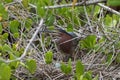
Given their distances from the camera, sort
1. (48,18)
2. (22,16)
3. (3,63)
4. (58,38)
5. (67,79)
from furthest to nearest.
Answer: (22,16)
(58,38)
(48,18)
(67,79)
(3,63)

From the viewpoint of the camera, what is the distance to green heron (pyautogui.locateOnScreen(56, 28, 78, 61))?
1714 mm

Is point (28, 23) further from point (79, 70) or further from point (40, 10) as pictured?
point (79, 70)

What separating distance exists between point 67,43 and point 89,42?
13 cm

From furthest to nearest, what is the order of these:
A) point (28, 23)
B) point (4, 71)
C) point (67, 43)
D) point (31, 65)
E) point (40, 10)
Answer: point (28, 23) < point (67, 43) < point (40, 10) < point (31, 65) < point (4, 71)

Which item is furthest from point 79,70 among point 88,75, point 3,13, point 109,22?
point 3,13

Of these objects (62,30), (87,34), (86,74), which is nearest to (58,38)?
(62,30)

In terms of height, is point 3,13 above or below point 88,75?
above

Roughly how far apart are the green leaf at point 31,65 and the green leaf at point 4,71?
121 mm

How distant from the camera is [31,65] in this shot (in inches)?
58.3

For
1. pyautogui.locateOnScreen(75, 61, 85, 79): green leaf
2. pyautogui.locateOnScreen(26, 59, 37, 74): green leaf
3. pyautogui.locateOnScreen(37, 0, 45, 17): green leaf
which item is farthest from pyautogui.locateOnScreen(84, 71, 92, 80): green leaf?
pyautogui.locateOnScreen(37, 0, 45, 17): green leaf

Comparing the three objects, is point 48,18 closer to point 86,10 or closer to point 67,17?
point 67,17

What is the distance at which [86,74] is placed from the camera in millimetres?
1414

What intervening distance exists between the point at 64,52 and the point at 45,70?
0.18 metres

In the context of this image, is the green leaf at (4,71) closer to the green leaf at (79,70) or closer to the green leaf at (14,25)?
the green leaf at (79,70)
